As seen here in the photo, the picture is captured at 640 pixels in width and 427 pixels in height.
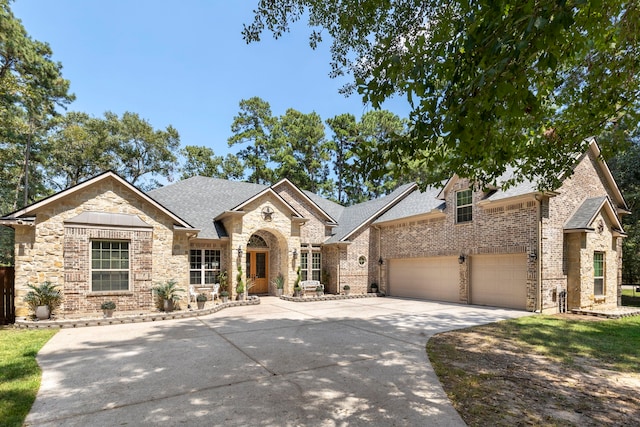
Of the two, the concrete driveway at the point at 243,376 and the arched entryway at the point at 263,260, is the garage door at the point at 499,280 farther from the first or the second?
the arched entryway at the point at 263,260

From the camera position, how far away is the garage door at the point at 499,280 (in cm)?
1346

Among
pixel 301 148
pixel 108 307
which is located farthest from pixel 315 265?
pixel 301 148

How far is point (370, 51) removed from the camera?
299 inches

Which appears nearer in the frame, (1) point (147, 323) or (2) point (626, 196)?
(1) point (147, 323)

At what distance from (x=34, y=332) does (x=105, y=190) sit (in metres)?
5.12

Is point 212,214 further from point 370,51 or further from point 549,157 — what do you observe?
point 549,157

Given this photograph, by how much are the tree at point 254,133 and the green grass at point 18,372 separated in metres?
28.3

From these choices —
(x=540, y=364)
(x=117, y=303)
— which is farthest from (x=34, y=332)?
(x=540, y=364)

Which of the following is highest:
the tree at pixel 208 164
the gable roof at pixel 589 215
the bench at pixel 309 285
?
the tree at pixel 208 164

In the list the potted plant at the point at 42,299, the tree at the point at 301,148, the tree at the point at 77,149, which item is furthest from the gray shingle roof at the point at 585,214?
the tree at the point at 77,149

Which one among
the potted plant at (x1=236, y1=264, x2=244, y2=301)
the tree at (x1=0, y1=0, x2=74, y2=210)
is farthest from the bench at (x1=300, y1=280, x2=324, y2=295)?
the tree at (x1=0, y1=0, x2=74, y2=210)

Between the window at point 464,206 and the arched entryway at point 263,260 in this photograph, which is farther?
the arched entryway at point 263,260

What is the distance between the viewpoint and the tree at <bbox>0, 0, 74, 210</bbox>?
1673 cm

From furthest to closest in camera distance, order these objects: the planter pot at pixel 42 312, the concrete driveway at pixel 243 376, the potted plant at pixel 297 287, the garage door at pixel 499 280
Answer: the potted plant at pixel 297 287
the garage door at pixel 499 280
the planter pot at pixel 42 312
the concrete driveway at pixel 243 376
